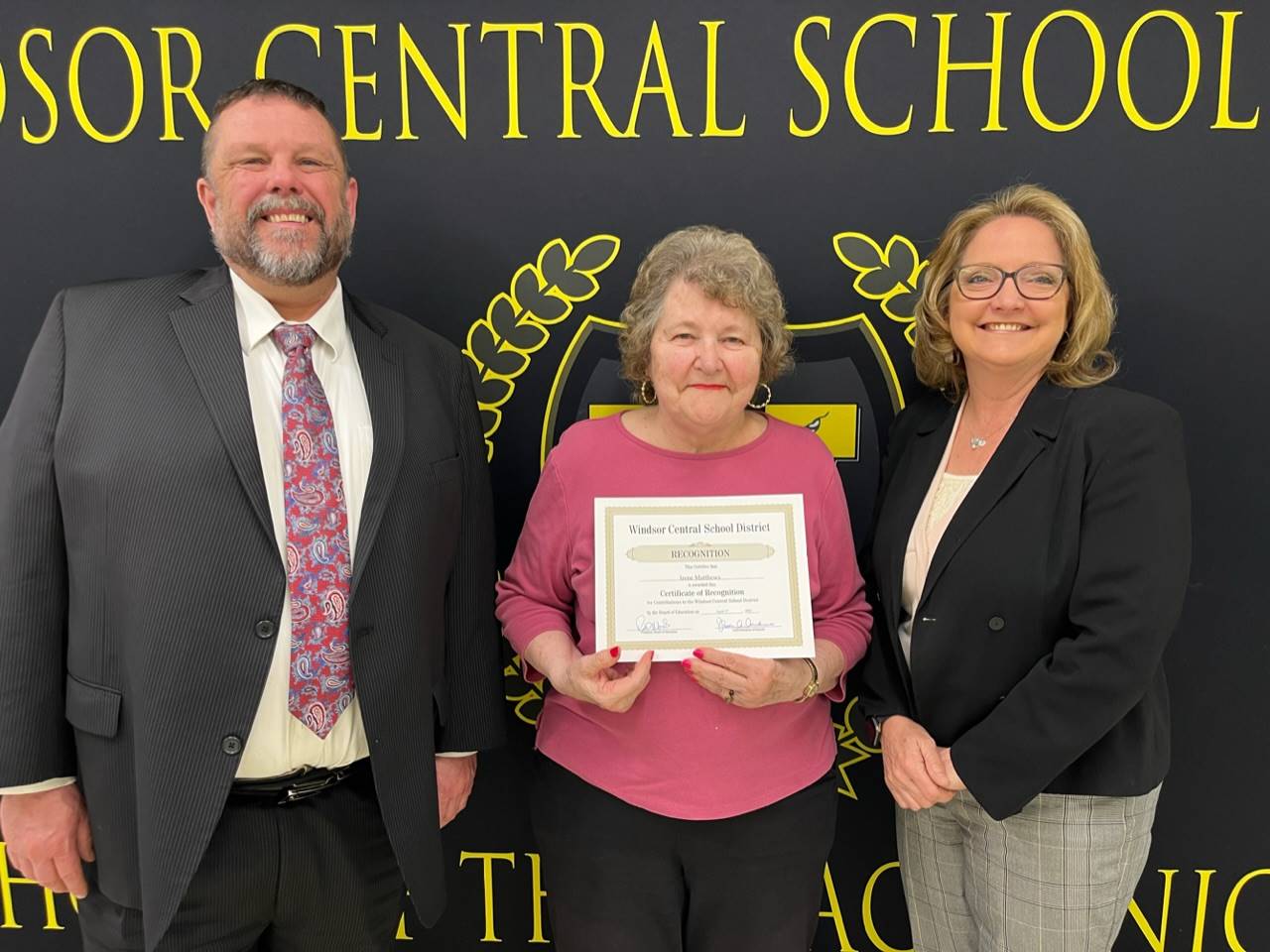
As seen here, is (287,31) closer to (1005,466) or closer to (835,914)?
(1005,466)

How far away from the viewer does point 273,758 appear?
1604mm

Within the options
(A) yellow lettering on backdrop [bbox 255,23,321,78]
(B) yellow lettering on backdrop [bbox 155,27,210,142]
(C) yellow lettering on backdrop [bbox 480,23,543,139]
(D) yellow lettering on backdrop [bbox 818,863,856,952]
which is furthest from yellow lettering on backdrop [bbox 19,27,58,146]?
(D) yellow lettering on backdrop [bbox 818,863,856,952]

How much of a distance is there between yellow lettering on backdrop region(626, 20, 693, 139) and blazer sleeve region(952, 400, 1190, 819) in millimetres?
1174

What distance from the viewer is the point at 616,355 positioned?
234 centimetres

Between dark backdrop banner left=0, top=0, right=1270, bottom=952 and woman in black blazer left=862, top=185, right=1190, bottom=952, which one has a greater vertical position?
dark backdrop banner left=0, top=0, right=1270, bottom=952

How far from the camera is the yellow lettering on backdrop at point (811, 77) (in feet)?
7.14

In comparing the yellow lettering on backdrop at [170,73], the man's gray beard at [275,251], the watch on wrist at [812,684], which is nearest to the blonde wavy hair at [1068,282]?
the watch on wrist at [812,684]

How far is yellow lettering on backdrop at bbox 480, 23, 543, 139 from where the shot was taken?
7.21 ft

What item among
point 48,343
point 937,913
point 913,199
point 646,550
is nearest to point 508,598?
point 646,550

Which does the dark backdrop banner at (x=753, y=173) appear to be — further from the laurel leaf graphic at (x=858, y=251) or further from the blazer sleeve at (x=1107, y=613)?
the blazer sleeve at (x=1107, y=613)

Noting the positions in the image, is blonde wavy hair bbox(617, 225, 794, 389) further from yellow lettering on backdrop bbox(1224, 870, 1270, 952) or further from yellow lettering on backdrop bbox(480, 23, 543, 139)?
yellow lettering on backdrop bbox(1224, 870, 1270, 952)

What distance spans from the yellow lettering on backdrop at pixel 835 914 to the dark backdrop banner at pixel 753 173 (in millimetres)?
396

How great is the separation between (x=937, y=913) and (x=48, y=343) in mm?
1975

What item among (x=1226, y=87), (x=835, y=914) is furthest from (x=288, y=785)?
(x=1226, y=87)
